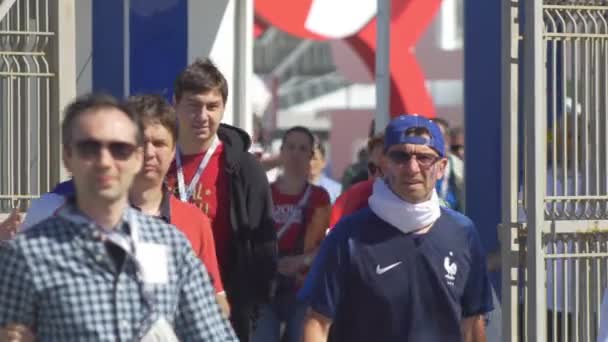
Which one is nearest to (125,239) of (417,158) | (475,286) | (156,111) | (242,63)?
(156,111)

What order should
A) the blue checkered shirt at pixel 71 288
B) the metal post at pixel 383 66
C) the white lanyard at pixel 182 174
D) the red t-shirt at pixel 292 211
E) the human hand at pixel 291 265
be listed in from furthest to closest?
the metal post at pixel 383 66
the red t-shirt at pixel 292 211
the human hand at pixel 291 265
the white lanyard at pixel 182 174
the blue checkered shirt at pixel 71 288

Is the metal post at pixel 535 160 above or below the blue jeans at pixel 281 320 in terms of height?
above

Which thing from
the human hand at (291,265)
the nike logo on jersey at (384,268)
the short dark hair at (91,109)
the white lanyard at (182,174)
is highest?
the short dark hair at (91,109)

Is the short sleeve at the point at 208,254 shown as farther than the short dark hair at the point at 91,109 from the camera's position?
Yes

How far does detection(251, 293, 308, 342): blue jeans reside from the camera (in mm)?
8008

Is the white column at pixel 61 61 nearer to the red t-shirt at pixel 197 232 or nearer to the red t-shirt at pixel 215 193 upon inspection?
the red t-shirt at pixel 215 193

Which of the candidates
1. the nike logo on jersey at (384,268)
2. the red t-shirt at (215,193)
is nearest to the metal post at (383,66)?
the red t-shirt at (215,193)

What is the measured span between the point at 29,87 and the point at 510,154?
7.20 feet

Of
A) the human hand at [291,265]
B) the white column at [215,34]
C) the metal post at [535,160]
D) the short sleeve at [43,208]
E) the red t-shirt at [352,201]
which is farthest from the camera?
the white column at [215,34]

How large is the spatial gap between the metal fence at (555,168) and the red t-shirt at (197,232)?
6.24 ft

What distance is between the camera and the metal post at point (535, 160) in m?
7.08

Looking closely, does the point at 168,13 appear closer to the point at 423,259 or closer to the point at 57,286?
the point at 423,259

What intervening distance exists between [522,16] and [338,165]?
85.7 feet

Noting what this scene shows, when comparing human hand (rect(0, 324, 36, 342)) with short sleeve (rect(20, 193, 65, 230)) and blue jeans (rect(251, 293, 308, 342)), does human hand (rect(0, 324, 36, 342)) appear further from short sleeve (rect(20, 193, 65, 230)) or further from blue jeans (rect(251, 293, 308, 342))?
blue jeans (rect(251, 293, 308, 342))
